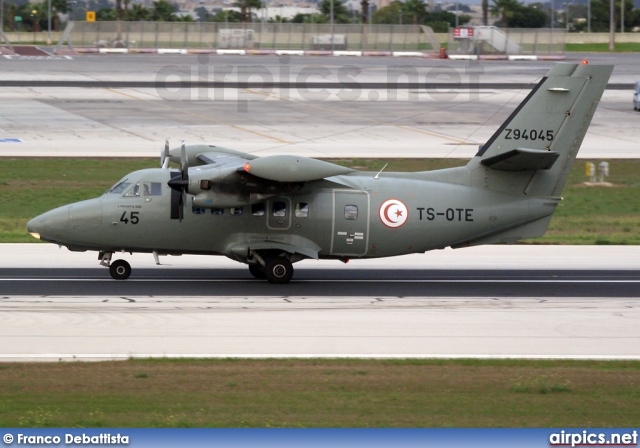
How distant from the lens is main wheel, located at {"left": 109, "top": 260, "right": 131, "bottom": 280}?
23.1m

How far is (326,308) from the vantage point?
67.6 ft

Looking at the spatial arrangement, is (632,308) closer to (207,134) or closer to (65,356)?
(65,356)

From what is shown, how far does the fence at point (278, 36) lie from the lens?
110m

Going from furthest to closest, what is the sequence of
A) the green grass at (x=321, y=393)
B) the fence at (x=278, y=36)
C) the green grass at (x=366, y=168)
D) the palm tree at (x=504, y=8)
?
1. the palm tree at (x=504, y=8)
2. the fence at (x=278, y=36)
3. the green grass at (x=366, y=168)
4. the green grass at (x=321, y=393)

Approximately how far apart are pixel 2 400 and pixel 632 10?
17829 centimetres

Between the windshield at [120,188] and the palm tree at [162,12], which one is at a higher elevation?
the palm tree at [162,12]

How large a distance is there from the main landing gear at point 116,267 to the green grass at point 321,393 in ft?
24.6

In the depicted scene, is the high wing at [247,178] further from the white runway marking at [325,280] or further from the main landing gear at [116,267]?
the main landing gear at [116,267]

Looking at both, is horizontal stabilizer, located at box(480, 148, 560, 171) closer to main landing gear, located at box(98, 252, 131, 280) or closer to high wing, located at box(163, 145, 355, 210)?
high wing, located at box(163, 145, 355, 210)

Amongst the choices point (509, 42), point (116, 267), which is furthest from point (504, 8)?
point (116, 267)

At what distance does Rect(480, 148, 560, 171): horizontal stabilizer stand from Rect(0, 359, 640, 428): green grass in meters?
7.07

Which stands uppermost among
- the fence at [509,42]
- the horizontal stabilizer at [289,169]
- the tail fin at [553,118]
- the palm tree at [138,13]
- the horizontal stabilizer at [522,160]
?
the palm tree at [138,13]

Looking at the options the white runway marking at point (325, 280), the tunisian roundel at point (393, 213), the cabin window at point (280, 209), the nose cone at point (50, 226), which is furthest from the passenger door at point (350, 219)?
the nose cone at point (50, 226)

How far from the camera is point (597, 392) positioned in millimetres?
14297
